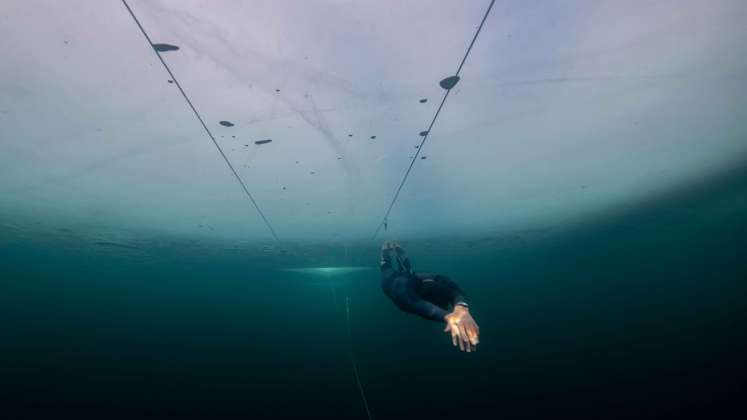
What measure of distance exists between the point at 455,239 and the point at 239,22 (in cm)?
706

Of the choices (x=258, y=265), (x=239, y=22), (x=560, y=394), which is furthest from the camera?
(x=560, y=394)

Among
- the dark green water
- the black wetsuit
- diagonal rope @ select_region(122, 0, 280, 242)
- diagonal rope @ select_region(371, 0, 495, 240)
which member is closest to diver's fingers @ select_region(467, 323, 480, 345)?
the black wetsuit

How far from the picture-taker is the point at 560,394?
34.4ft

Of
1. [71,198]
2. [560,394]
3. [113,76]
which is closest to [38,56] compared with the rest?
[113,76]

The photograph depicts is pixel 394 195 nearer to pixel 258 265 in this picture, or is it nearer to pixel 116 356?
pixel 258 265

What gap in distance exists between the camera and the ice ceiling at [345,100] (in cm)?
223

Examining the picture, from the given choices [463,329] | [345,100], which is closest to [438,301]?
[463,329]

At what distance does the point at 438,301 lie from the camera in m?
3.63

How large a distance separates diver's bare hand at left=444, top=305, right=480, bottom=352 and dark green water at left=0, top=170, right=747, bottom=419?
5.36 m

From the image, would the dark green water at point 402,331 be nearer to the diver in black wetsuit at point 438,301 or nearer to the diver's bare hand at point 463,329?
the diver in black wetsuit at point 438,301

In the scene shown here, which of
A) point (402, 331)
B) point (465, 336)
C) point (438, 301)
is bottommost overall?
point (465, 336)

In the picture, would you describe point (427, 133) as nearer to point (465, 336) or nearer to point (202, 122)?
point (465, 336)

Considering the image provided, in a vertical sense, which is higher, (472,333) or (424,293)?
(424,293)

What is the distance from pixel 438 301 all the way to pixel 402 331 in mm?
12786
